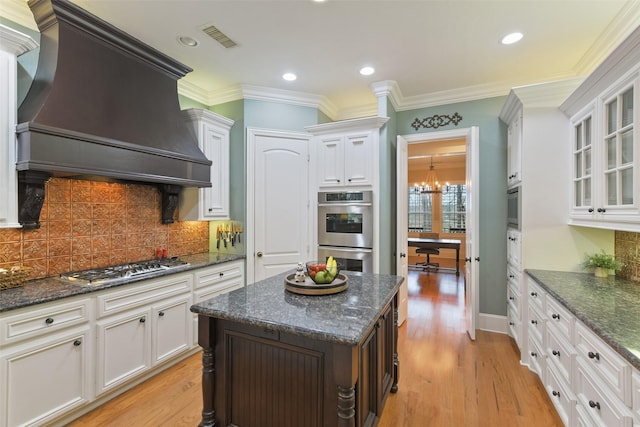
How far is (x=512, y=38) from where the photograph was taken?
2.63 m

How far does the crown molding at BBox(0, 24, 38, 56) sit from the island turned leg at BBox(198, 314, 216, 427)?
211cm

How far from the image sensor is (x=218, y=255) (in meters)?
3.63

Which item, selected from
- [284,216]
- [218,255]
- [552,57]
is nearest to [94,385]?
[218,255]

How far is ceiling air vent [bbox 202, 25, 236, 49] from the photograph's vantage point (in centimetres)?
255

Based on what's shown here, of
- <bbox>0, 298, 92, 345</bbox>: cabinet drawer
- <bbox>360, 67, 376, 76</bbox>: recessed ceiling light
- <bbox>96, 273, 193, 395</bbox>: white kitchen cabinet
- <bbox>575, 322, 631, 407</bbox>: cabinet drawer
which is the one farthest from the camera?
<bbox>360, 67, 376, 76</bbox>: recessed ceiling light

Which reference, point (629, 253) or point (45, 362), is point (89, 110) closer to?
point (45, 362)

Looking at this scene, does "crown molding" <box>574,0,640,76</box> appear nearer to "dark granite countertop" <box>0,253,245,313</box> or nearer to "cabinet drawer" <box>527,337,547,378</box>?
"cabinet drawer" <box>527,337,547,378</box>

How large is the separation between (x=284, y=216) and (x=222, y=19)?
2.14 m

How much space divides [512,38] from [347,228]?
2.45 meters

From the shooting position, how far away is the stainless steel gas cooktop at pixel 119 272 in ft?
7.41

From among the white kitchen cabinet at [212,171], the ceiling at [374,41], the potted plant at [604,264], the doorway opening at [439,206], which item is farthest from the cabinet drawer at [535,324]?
the doorway opening at [439,206]

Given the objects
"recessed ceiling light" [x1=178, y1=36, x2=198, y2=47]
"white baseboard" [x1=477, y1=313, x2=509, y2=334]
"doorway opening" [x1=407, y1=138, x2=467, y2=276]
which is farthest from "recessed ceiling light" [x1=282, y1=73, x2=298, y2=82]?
"doorway opening" [x1=407, y1=138, x2=467, y2=276]

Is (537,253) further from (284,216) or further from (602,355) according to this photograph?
(284,216)

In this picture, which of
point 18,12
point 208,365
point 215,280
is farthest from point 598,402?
point 18,12
